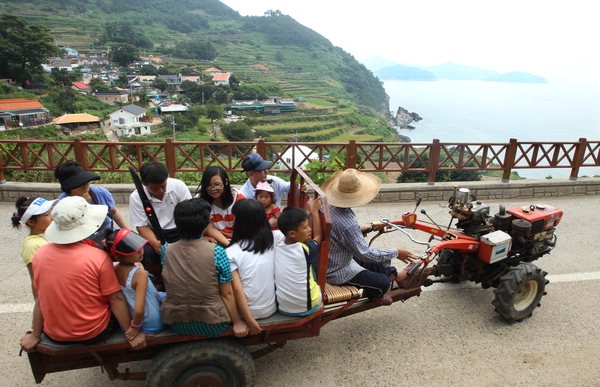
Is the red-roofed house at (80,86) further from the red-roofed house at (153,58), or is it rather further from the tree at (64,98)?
the red-roofed house at (153,58)

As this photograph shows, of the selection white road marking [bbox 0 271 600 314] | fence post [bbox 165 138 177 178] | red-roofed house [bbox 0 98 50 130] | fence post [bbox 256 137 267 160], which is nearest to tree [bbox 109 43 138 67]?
red-roofed house [bbox 0 98 50 130]

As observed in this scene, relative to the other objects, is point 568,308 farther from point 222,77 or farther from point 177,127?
point 222,77

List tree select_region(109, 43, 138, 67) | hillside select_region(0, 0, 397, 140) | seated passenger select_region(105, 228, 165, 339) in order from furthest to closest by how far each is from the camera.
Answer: hillside select_region(0, 0, 397, 140) < tree select_region(109, 43, 138, 67) < seated passenger select_region(105, 228, 165, 339)

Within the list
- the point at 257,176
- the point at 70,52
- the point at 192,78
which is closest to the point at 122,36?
the point at 70,52

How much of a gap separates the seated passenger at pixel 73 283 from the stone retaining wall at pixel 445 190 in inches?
184

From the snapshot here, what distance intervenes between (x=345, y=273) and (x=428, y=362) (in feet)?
3.33

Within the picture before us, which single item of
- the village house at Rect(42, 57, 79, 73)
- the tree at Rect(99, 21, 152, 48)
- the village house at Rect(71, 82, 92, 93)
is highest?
the tree at Rect(99, 21, 152, 48)

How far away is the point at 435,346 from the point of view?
3203 millimetres

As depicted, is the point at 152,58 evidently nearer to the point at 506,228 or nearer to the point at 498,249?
the point at 506,228

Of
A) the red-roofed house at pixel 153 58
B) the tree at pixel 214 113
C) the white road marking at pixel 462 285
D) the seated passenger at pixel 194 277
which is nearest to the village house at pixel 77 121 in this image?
the tree at pixel 214 113

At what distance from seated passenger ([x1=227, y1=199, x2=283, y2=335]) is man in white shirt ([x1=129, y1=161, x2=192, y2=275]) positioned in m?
0.97

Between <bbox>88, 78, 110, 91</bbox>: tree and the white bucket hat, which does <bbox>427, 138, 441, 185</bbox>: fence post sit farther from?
<bbox>88, 78, 110, 91</bbox>: tree

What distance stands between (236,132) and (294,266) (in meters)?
46.0

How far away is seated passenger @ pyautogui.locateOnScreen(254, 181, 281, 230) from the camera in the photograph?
3.45 m
